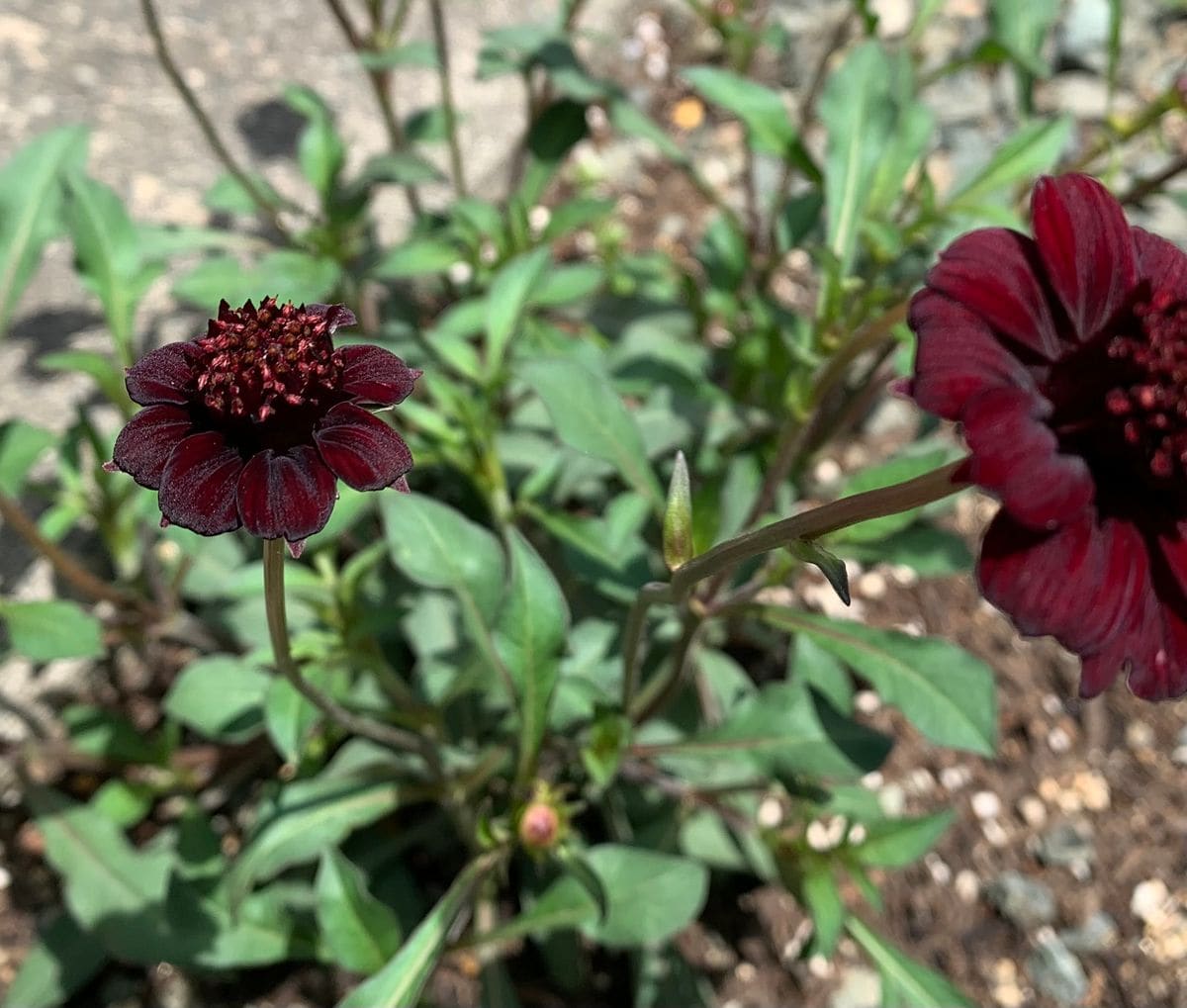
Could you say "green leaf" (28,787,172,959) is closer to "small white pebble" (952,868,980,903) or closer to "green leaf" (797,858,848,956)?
"green leaf" (797,858,848,956)

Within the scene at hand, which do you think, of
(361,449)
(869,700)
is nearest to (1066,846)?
(869,700)

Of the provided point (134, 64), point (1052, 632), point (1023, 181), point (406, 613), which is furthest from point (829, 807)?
point (134, 64)

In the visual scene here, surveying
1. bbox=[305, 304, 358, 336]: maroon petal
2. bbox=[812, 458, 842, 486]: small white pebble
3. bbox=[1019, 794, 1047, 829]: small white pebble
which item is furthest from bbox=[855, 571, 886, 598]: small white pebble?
bbox=[305, 304, 358, 336]: maroon petal

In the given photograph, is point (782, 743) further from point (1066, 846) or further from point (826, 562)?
point (1066, 846)

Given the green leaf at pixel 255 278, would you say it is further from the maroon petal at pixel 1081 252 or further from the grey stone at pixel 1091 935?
the grey stone at pixel 1091 935

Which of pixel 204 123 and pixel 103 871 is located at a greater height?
pixel 204 123
